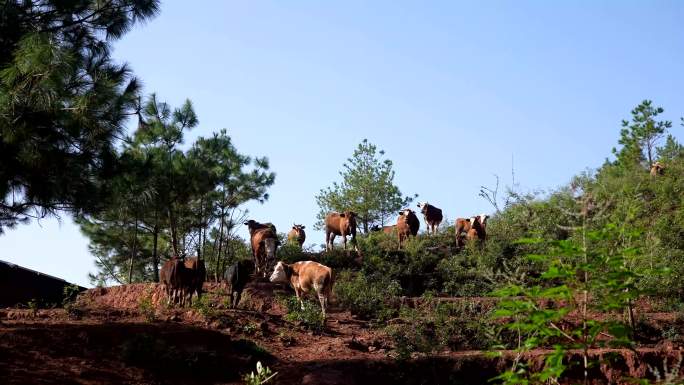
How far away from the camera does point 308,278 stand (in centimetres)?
2212

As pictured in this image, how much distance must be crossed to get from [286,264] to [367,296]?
2629 mm

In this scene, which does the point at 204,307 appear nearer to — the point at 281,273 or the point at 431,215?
the point at 281,273

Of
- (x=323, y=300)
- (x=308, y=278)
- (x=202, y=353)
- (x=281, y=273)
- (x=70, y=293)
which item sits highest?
(x=281, y=273)

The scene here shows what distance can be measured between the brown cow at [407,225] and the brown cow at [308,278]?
11.2m

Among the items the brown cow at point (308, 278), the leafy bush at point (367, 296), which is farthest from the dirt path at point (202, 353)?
the leafy bush at point (367, 296)

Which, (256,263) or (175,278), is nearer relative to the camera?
(175,278)

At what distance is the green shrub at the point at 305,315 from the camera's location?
19.8 metres

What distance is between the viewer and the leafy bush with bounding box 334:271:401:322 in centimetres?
2228

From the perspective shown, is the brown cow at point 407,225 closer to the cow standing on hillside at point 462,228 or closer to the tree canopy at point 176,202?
the cow standing on hillside at point 462,228

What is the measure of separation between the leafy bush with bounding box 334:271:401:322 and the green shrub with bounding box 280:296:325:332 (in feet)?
4.15

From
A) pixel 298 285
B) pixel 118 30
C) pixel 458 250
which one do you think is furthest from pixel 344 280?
pixel 118 30

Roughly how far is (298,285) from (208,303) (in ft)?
9.33

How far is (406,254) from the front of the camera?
30156 millimetres

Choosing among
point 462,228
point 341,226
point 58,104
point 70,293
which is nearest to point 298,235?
point 341,226
